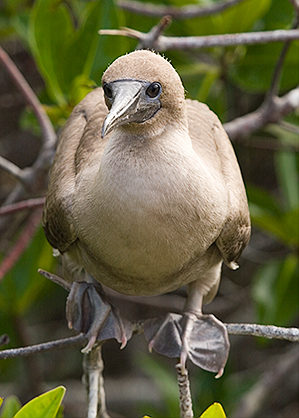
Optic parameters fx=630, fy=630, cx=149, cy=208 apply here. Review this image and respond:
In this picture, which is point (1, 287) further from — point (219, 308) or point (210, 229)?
point (210, 229)

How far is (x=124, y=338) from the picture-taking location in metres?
2.55

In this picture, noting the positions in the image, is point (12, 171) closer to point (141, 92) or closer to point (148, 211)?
point (148, 211)

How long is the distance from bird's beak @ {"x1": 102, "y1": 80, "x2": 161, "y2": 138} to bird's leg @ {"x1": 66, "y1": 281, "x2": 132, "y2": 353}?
936mm

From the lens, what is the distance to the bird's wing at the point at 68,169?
243 centimetres

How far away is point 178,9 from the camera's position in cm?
354

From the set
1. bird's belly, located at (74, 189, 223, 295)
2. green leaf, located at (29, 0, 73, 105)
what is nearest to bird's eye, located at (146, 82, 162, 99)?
bird's belly, located at (74, 189, 223, 295)

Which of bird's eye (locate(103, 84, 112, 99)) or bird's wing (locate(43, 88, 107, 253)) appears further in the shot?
bird's wing (locate(43, 88, 107, 253))

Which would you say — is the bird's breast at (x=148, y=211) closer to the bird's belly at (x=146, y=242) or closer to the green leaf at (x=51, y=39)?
the bird's belly at (x=146, y=242)

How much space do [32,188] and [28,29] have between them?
1.00 meters

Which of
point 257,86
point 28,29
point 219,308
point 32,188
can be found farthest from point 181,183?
point 219,308

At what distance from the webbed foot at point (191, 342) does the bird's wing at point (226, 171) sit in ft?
1.04

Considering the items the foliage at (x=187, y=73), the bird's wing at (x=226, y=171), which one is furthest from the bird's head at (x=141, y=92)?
the foliage at (x=187, y=73)

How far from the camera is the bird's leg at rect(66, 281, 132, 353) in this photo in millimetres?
2572

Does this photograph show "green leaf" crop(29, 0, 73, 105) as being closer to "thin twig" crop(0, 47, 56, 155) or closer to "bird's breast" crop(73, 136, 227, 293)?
"thin twig" crop(0, 47, 56, 155)
